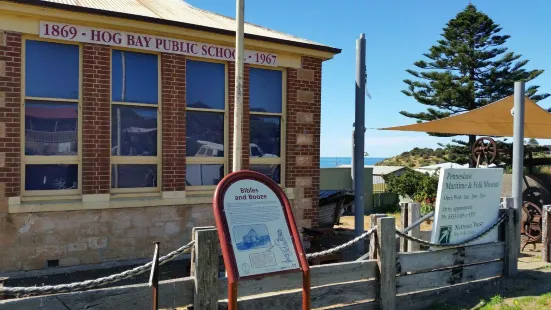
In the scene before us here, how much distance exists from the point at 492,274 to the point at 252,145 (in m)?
4.54

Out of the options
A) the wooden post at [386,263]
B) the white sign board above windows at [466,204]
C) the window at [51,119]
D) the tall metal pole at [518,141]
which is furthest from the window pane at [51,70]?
the tall metal pole at [518,141]

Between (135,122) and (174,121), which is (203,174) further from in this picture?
(135,122)

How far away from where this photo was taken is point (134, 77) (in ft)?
26.4

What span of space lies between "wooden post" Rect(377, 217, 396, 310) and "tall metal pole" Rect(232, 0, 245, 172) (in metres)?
3.22

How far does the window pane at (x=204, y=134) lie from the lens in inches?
338

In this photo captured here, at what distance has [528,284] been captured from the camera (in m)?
6.75

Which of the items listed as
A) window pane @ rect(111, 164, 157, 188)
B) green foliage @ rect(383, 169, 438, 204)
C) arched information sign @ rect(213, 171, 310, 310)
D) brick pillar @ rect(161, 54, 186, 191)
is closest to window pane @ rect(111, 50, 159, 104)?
brick pillar @ rect(161, 54, 186, 191)

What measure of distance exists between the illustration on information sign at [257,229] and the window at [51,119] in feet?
14.4

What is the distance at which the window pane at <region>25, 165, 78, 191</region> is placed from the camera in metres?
7.31

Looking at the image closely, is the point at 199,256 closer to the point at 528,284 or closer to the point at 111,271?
the point at 111,271

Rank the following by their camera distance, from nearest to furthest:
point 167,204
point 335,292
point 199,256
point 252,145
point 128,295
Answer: point 128,295 → point 199,256 → point 335,292 → point 167,204 → point 252,145

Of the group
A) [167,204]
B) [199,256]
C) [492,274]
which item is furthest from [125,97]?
[492,274]

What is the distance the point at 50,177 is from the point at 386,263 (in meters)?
5.11

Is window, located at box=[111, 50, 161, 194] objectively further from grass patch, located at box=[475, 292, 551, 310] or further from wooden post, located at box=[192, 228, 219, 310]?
grass patch, located at box=[475, 292, 551, 310]
